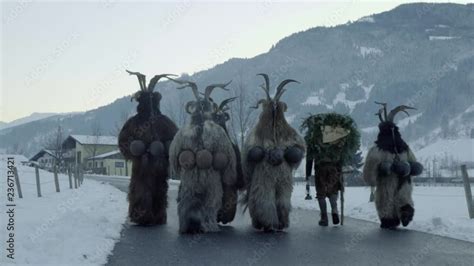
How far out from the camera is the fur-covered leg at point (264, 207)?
9.72 meters

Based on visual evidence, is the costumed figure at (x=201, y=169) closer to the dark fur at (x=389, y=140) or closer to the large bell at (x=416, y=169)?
the dark fur at (x=389, y=140)

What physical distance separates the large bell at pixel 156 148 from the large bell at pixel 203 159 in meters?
1.25

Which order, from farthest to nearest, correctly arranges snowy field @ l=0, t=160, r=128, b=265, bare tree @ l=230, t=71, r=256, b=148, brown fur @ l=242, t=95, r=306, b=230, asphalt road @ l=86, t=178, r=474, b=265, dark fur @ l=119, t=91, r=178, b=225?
bare tree @ l=230, t=71, r=256, b=148 < dark fur @ l=119, t=91, r=178, b=225 < brown fur @ l=242, t=95, r=306, b=230 < asphalt road @ l=86, t=178, r=474, b=265 < snowy field @ l=0, t=160, r=128, b=265

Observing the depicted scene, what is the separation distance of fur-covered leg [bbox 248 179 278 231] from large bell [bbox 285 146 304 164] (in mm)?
595

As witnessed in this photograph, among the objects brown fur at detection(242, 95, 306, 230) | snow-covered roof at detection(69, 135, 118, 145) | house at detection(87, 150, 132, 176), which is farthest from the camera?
snow-covered roof at detection(69, 135, 118, 145)

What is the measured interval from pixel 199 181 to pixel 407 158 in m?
4.08

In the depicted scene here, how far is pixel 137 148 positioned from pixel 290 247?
365cm

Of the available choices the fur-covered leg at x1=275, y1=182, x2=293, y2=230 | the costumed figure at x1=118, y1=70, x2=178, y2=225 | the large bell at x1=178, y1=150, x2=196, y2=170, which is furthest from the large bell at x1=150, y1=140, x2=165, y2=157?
the fur-covered leg at x1=275, y1=182, x2=293, y2=230

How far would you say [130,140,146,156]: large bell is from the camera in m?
10.6

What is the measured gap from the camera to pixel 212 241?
877cm

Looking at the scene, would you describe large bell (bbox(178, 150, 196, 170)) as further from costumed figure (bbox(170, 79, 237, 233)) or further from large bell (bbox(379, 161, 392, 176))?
large bell (bbox(379, 161, 392, 176))

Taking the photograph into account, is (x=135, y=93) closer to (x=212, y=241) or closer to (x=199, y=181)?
(x=199, y=181)

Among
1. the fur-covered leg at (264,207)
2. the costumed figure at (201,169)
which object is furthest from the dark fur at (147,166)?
the fur-covered leg at (264,207)

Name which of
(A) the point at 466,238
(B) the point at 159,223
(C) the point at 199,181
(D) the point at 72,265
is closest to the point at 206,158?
(C) the point at 199,181
